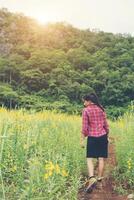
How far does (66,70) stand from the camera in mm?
45219

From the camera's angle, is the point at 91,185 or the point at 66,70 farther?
the point at 66,70

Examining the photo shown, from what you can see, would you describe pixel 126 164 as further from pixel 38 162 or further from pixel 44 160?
pixel 38 162

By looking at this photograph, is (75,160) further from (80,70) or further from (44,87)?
(80,70)

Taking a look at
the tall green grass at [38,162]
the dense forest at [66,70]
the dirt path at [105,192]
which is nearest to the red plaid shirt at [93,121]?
the tall green grass at [38,162]

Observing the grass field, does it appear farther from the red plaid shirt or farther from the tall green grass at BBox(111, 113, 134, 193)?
the red plaid shirt

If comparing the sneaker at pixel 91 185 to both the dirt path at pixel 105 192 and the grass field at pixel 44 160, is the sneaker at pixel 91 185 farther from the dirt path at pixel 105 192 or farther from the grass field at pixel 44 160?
the grass field at pixel 44 160

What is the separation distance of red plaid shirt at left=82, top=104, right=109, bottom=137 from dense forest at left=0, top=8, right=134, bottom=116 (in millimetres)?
23526

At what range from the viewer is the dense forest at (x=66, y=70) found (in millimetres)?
38594

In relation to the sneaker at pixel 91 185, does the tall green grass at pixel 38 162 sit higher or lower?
higher

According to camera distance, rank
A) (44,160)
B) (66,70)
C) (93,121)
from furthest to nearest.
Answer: (66,70)
(93,121)
(44,160)

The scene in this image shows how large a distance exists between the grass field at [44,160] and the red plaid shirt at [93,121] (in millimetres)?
408

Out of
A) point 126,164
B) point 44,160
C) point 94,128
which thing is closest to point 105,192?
point 126,164

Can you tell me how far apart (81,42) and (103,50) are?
688 centimetres

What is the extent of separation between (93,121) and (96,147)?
481 millimetres
